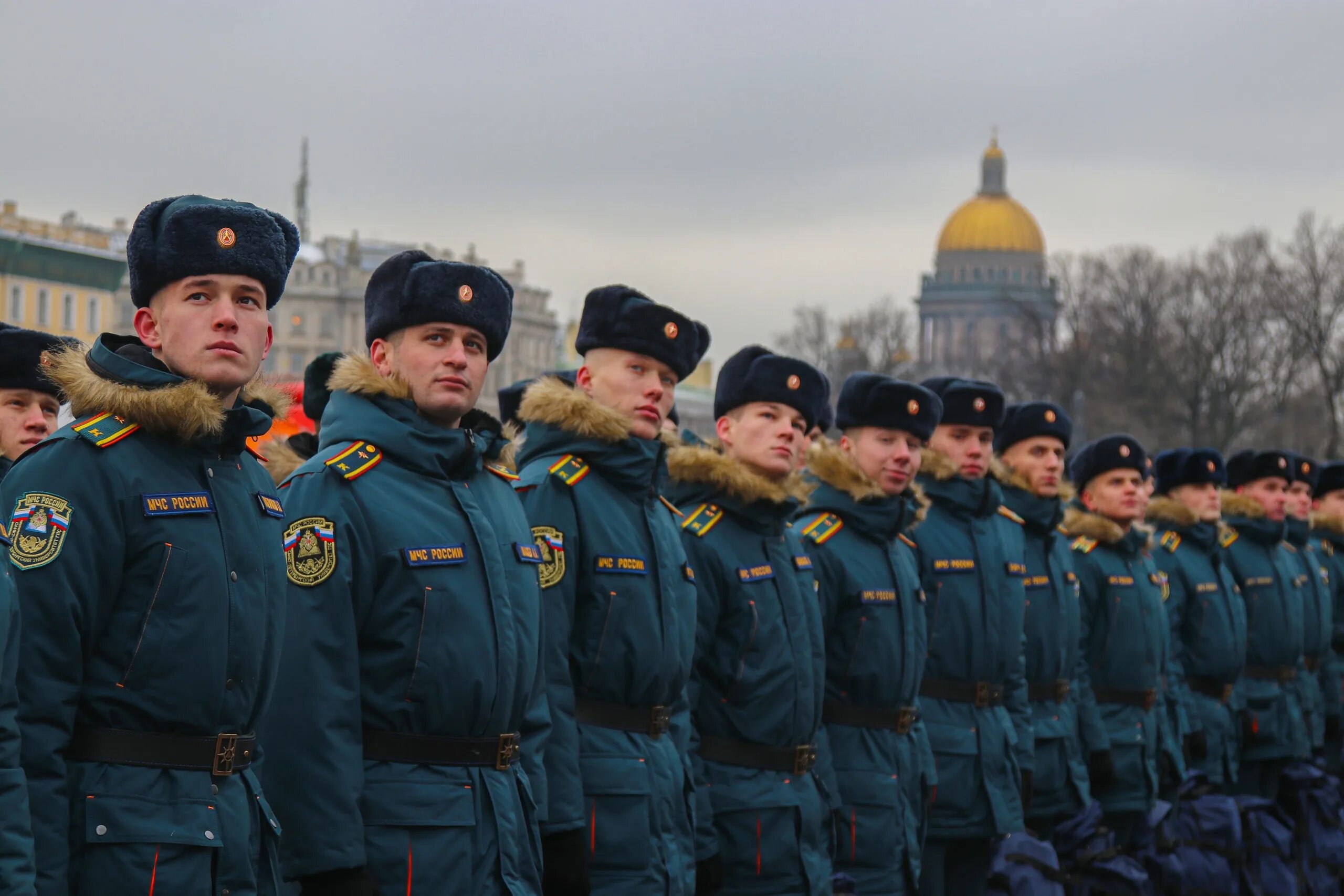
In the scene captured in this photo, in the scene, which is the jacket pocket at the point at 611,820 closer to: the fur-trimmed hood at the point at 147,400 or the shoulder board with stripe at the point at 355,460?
the shoulder board with stripe at the point at 355,460

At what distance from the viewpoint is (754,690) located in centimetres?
688

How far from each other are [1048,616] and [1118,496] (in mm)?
1414

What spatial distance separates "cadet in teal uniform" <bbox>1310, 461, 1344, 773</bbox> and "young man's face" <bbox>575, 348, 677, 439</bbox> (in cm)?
862

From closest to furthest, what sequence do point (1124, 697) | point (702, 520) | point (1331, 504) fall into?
point (702, 520)
point (1124, 697)
point (1331, 504)

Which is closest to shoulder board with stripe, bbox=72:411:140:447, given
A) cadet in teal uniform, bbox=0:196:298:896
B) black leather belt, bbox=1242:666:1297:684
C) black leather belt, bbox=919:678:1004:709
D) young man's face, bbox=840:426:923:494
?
cadet in teal uniform, bbox=0:196:298:896

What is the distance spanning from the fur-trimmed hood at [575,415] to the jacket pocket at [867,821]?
1985 millimetres

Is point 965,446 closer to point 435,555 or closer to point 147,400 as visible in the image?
point 435,555

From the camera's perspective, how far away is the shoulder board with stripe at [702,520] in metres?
7.06

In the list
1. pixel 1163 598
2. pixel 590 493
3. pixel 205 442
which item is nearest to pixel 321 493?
pixel 205 442

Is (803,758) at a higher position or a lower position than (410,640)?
lower

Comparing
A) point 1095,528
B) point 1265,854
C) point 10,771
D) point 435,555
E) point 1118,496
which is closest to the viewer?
point 10,771

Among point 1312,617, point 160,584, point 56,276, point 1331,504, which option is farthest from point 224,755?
point 56,276

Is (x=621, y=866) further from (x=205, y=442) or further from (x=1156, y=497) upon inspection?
(x=1156, y=497)

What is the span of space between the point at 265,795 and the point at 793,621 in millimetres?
2612
